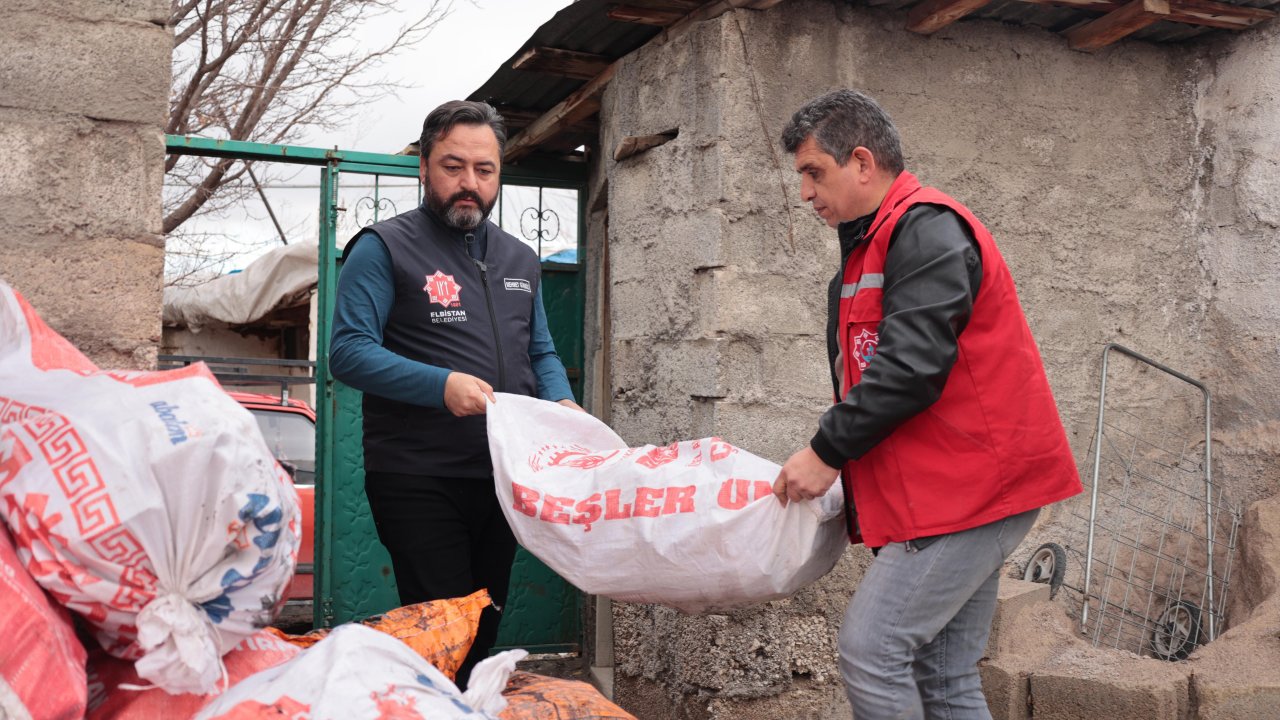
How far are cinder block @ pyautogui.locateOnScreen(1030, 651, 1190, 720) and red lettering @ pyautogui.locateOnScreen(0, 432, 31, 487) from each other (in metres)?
2.89

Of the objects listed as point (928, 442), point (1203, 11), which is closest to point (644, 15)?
point (1203, 11)

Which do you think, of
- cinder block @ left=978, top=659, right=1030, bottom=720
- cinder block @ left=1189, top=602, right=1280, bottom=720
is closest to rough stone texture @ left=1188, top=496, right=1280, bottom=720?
cinder block @ left=1189, top=602, right=1280, bottom=720

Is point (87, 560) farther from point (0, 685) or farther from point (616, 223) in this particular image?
point (616, 223)

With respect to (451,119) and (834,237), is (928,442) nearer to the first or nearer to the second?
(451,119)

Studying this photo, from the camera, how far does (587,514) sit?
2.37m

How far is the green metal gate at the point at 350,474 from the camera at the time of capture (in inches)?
182

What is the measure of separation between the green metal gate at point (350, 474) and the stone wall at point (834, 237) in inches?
37.3

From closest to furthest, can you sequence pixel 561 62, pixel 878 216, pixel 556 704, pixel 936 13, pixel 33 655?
pixel 33 655, pixel 556 704, pixel 878 216, pixel 936 13, pixel 561 62

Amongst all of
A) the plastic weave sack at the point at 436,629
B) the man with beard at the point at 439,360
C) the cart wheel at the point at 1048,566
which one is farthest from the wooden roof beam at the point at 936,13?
the plastic weave sack at the point at 436,629

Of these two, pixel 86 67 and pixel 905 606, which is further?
pixel 86 67

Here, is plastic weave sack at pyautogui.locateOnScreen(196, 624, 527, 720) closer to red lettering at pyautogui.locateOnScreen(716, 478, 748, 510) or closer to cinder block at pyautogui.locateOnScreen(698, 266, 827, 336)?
red lettering at pyautogui.locateOnScreen(716, 478, 748, 510)

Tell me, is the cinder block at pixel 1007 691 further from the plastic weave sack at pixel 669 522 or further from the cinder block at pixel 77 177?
the cinder block at pixel 77 177

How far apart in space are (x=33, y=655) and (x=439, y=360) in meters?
1.27

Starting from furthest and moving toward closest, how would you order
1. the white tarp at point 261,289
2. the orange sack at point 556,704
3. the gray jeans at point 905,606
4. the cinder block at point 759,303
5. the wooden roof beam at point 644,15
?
1. the white tarp at point 261,289
2. the wooden roof beam at point 644,15
3. the cinder block at point 759,303
4. the gray jeans at point 905,606
5. the orange sack at point 556,704
